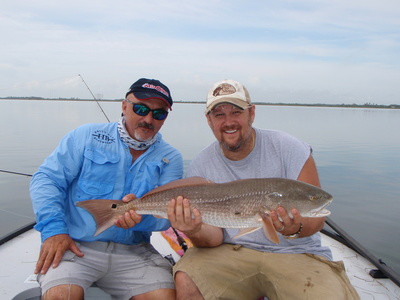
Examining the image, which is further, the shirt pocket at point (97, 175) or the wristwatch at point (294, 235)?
the shirt pocket at point (97, 175)

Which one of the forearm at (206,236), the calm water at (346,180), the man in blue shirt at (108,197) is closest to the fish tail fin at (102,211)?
the man in blue shirt at (108,197)

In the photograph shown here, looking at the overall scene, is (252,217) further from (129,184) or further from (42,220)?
(42,220)

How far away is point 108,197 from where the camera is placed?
3857 mm

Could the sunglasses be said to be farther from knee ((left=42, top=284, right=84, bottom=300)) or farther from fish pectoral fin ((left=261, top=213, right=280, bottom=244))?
knee ((left=42, top=284, right=84, bottom=300))

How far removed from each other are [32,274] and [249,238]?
259cm

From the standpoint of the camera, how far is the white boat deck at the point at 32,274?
3.80 m

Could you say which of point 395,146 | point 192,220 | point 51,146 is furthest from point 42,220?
point 395,146

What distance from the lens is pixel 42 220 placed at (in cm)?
356

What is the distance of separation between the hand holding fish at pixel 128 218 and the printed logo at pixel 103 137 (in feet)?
2.67

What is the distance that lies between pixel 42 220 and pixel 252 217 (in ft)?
7.08

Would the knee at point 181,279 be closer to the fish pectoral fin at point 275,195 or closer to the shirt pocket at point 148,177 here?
the shirt pocket at point 148,177

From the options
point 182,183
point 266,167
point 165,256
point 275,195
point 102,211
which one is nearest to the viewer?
point 275,195

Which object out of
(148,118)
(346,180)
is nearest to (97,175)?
(148,118)

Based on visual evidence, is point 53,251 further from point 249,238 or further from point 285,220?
point 285,220
